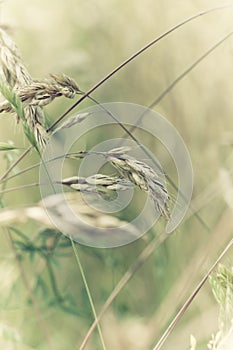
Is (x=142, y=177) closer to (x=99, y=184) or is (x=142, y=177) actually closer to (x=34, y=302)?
(x=99, y=184)

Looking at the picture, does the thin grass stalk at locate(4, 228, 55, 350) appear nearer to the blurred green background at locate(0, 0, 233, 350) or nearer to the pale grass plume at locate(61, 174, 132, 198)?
the blurred green background at locate(0, 0, 233, 350)

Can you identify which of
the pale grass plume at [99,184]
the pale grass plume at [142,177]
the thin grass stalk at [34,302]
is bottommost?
the thin grass stalk at [34,302]

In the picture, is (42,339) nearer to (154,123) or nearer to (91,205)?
(91,205)

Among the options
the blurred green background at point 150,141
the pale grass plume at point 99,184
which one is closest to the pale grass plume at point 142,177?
the pale grass plume at point 99,184

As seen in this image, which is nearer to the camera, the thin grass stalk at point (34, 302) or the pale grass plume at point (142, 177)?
the pale grass plume at point (142, 177)

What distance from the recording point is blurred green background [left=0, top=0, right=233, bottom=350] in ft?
2.67

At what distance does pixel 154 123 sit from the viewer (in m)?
0.88

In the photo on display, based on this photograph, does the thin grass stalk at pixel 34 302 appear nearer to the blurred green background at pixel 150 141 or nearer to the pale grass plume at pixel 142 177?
the blurred green background at pixel 150 141

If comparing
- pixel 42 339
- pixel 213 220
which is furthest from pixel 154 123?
pixel 42 339

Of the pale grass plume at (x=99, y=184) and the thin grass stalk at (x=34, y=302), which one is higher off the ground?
the pale grass plume at (x=99, y=184)

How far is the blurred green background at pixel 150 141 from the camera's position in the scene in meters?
0.81

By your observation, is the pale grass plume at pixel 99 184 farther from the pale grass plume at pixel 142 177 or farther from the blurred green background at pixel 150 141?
the blurred green background at pixel 150 141

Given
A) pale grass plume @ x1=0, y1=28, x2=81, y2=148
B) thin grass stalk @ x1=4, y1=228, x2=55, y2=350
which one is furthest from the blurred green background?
pale grass plume @ x1=0, y1=28, x2=81, y2=148

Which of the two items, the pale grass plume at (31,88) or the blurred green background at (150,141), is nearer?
the pale grass plume at (31,88)
